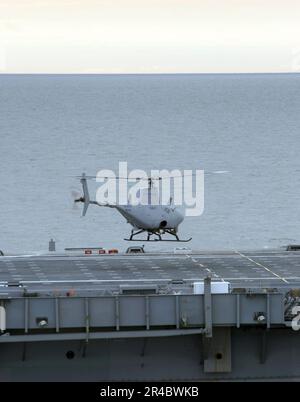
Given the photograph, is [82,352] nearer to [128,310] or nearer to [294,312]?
[128,310]

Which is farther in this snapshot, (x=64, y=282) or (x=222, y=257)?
(x=222, y=257)

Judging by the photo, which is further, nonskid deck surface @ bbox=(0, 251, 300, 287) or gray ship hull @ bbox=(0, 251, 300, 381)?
nonskid deck surface @ bbox=(0, 251, 300, 287)

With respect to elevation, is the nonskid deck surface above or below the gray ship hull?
above

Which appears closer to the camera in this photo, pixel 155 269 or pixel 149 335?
pixel 149 335

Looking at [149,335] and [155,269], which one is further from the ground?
[155,269]
